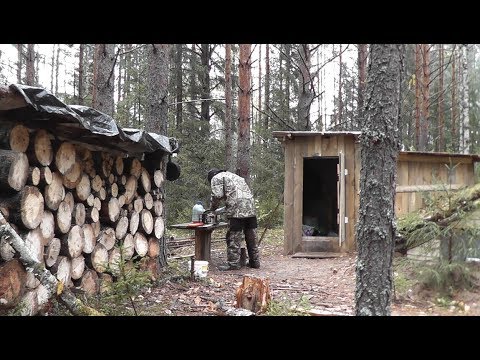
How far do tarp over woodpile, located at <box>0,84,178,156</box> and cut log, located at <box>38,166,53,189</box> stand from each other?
367 mm

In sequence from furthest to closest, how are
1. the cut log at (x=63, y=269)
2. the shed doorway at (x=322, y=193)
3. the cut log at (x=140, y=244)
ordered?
the shed doorway at (x=322, y=193)
the cut log at (x=140, y=244)
the cut log at (x=63, y=269)

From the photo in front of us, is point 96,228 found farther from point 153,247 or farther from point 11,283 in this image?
point 11,283

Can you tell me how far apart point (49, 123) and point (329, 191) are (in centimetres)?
1063

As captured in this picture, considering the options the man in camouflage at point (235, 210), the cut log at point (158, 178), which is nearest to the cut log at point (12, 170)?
the cut log at point (158, 178)

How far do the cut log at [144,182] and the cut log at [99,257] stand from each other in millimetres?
1323

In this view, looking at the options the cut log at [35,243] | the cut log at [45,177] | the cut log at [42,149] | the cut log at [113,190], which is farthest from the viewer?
the cut log at [113,190]

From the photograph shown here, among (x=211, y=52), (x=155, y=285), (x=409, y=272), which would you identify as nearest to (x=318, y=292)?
(x=409, y=272)

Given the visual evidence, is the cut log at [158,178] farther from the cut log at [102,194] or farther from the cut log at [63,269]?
the cut log at [63,269]

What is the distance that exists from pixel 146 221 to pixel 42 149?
2495 millimetres

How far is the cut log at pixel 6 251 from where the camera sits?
315 centimetres

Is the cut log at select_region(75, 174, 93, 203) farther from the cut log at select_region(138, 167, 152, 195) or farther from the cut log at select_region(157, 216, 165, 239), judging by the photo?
the cut log at select_region(157, 216, 165, 239)

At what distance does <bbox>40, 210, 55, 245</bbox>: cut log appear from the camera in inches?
155
